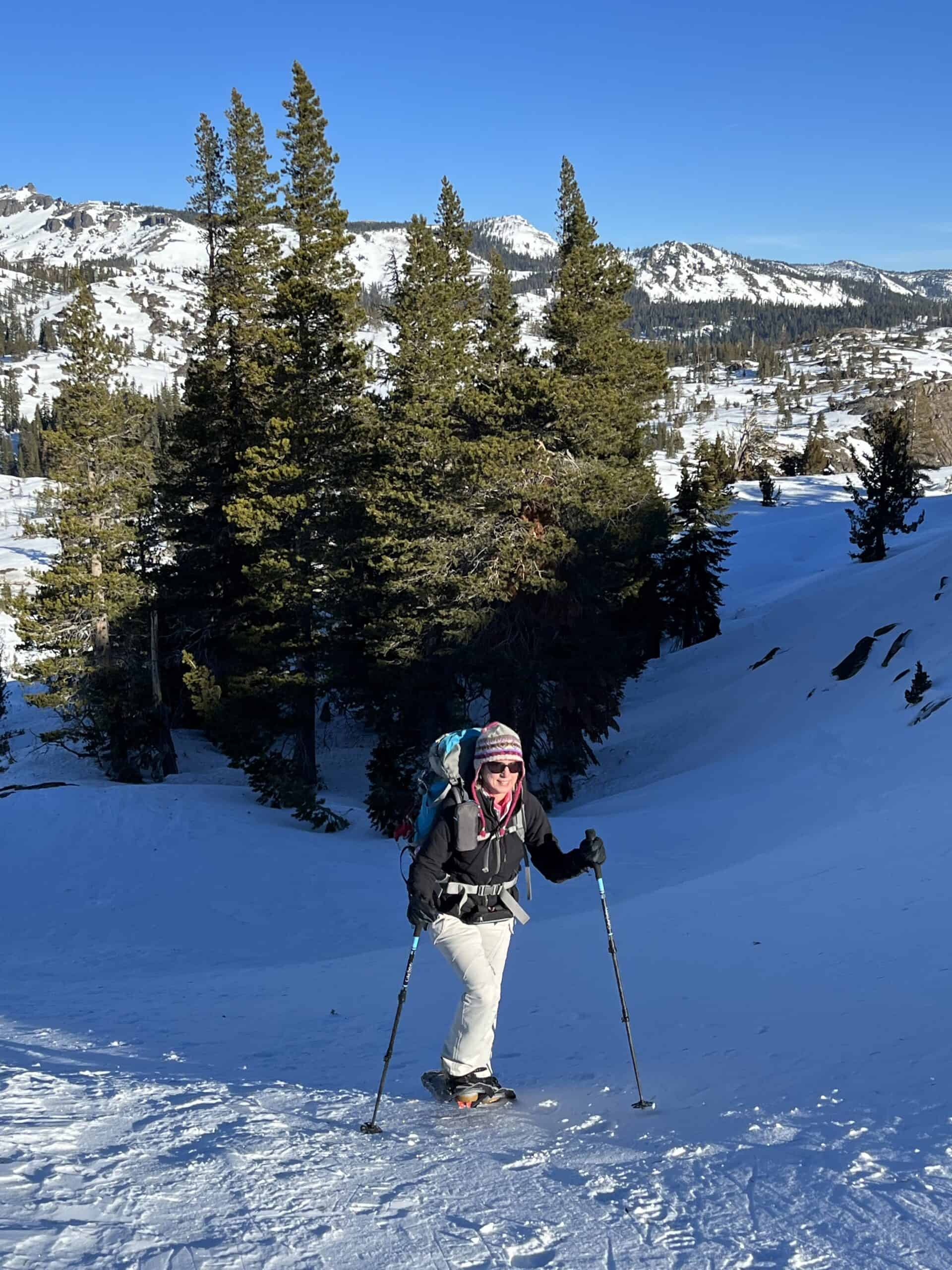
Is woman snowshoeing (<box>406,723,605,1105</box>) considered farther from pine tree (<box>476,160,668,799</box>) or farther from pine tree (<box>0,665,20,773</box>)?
pine tree (<box>0,665,20,773</box>)

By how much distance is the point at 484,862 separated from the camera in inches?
206

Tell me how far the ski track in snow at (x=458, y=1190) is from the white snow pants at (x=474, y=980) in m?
0.31

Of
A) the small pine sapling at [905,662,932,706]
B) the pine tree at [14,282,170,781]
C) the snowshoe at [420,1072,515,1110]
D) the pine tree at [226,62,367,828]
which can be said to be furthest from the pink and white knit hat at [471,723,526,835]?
the pine tree at [14,282,170,781]

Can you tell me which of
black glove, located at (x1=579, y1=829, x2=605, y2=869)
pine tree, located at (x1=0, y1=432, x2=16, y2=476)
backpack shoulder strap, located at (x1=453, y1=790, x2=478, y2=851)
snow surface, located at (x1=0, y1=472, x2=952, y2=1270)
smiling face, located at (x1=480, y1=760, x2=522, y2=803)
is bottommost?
snow surface, located at (x1=0, y1=472, x2=952, y2=1270)

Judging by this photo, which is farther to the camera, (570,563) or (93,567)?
(93,567)

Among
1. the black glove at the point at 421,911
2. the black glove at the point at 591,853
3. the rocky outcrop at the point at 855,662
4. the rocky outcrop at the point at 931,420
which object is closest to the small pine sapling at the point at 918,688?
the rocky outcrop at the point at 855,662

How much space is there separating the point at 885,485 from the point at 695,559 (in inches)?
375

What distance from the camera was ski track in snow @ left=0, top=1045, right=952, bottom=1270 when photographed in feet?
11.6

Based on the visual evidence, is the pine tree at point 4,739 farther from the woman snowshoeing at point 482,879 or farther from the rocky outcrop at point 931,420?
the rocky outcrop at point 931,420

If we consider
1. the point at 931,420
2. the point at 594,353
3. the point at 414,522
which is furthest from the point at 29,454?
the point at 414,522

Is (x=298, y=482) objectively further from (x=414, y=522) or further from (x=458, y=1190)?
(x=458, y=1190)

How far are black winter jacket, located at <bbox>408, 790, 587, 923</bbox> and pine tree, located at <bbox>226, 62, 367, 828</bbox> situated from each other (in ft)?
54.4

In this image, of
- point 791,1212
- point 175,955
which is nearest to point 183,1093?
point 791,1212

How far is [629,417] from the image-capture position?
27.9 m
